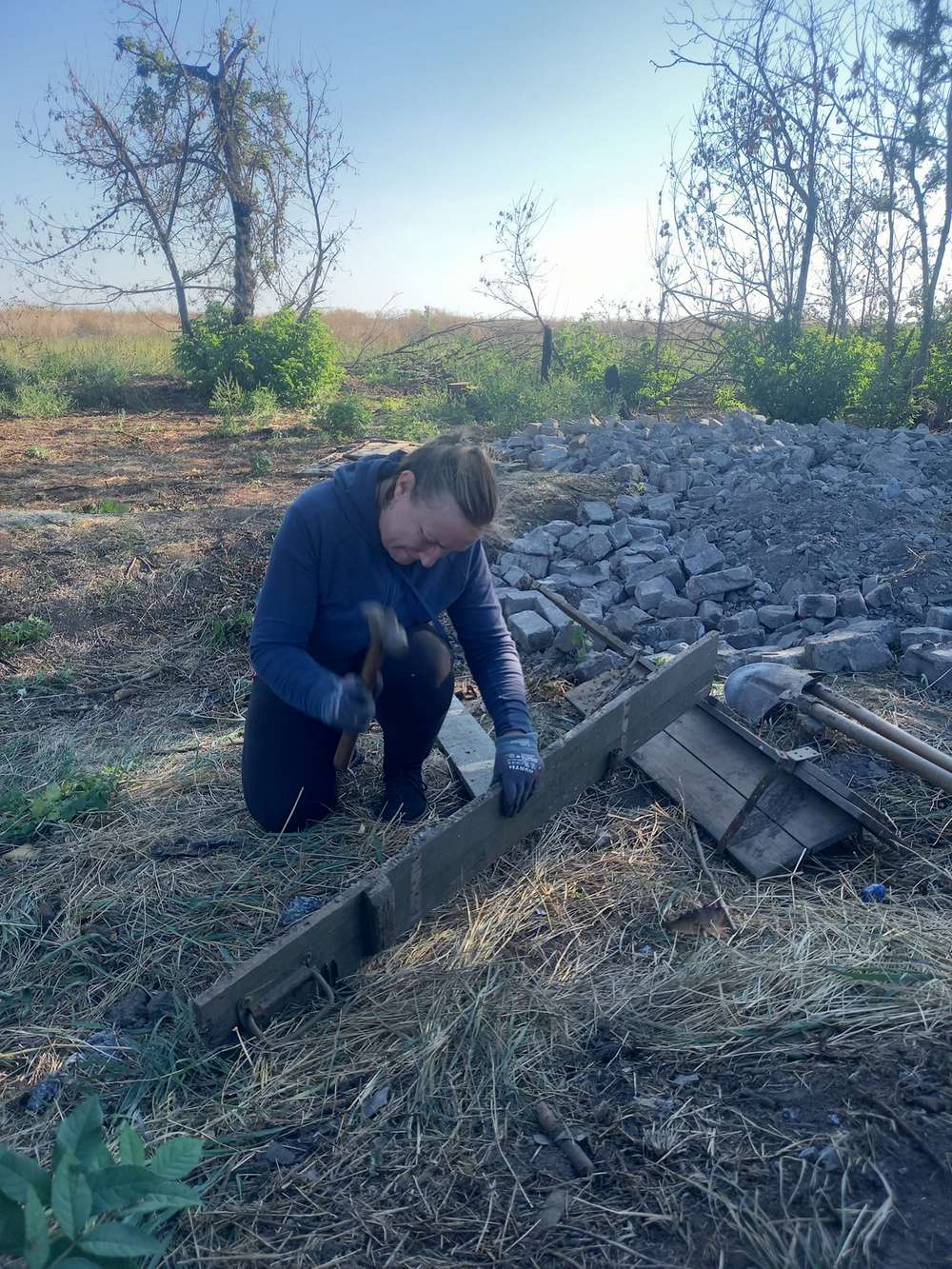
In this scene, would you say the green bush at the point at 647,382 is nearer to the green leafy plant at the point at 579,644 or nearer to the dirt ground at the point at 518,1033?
the green leafy plant at the point at 579,644

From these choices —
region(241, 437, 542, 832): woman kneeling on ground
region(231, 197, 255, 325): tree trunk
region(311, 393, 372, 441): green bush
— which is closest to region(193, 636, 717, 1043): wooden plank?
region(241, 437, 542, 832): woman kneeling on ground

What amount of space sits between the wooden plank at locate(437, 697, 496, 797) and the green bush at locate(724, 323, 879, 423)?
327 inches

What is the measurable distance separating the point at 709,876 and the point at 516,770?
0.75m

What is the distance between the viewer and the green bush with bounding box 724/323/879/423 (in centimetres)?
1011

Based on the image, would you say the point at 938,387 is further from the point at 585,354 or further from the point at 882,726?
the point at 882,726

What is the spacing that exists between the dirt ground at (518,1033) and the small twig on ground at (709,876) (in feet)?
0.11

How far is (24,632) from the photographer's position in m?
4.67

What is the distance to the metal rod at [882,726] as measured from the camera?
267 centimetres

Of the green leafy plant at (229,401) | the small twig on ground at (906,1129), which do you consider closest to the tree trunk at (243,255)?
the green leafy plant at (229,401)

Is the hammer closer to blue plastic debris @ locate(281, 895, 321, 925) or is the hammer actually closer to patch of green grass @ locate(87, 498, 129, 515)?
blue plastic debris @ locate(281, 895, 321, 925)

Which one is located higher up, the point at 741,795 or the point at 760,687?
the point at 760,687

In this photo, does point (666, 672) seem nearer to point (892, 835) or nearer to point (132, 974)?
point (892, 835)

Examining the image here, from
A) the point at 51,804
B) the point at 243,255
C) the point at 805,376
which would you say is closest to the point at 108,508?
the point at 51,804

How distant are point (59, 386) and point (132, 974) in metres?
12.1
